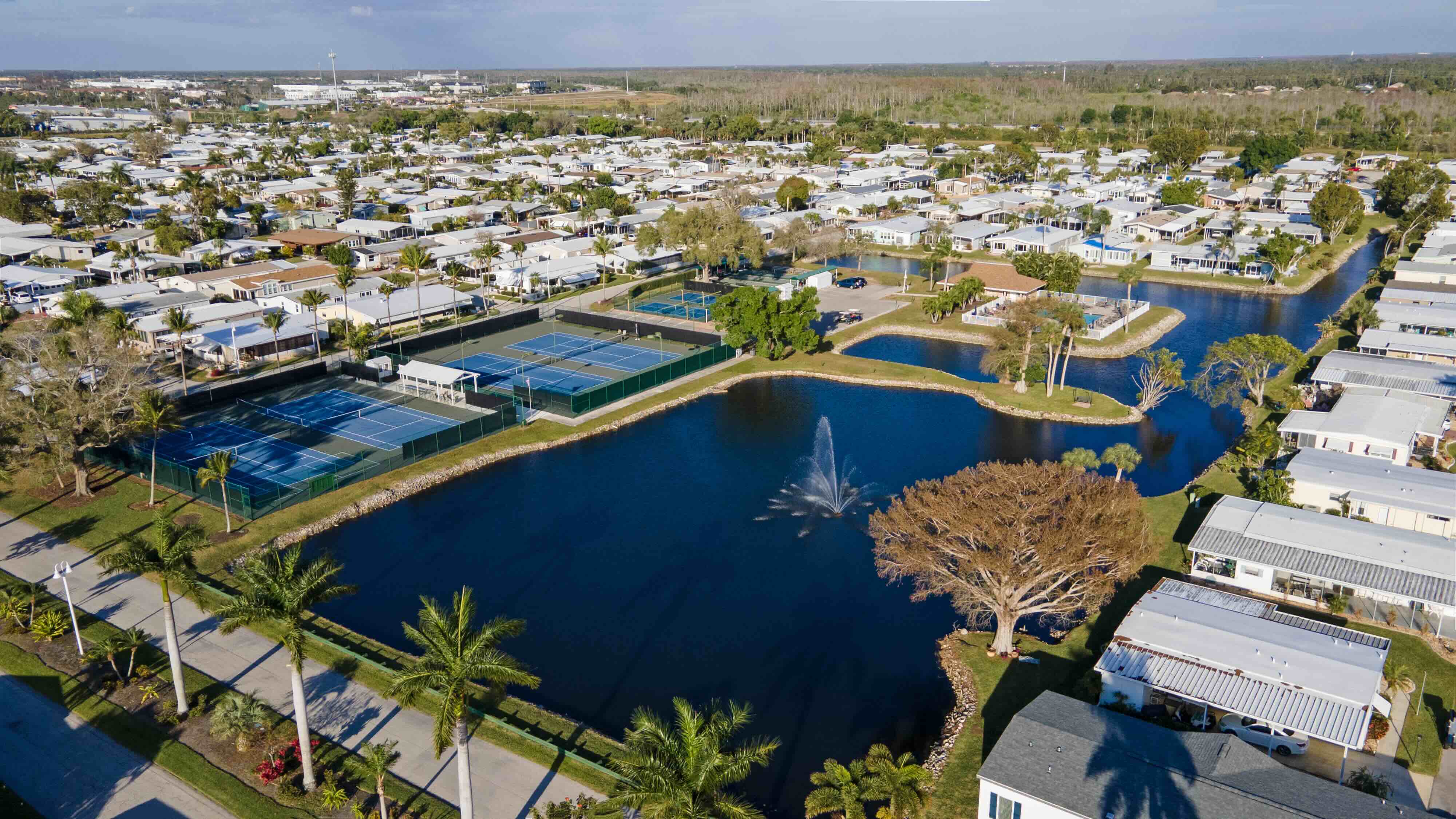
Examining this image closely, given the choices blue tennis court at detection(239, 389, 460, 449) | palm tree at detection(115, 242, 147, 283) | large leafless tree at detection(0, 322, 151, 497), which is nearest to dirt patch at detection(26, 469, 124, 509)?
large leafless tree at detection(0, 322, 151, 497)

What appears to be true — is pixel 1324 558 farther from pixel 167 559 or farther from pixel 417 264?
pixel 417 264

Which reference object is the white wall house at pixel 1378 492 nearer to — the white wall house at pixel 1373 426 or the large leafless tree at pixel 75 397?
the white wall house at pixel 1373 426

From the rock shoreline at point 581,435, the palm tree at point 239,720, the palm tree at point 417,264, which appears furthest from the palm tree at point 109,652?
the palm tree at point 417,264

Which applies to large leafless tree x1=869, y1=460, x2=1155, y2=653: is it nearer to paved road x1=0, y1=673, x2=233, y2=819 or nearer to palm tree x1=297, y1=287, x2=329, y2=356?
paved road x1=0, y1=673, x2=233, y2=819

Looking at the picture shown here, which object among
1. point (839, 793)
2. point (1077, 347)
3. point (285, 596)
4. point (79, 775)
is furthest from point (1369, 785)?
point (1077, 347)

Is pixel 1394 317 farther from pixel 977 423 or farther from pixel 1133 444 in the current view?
pixel 977 423

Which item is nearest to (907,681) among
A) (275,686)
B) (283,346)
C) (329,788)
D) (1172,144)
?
(329,788)

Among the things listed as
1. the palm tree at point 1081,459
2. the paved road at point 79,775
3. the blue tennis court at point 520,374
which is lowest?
the paved road at point 79,775
